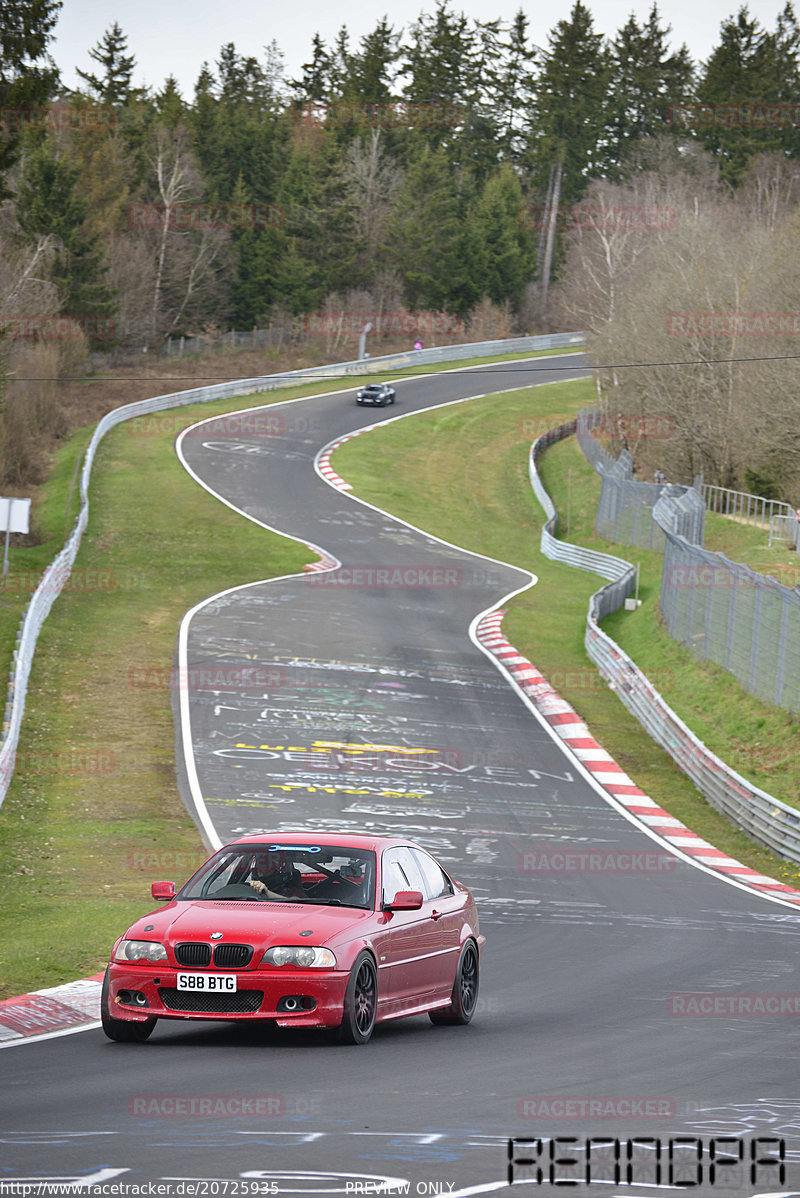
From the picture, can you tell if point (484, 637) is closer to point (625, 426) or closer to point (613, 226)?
point (625, 426)

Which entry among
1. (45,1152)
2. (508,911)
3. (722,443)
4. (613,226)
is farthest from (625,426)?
(45,1152)

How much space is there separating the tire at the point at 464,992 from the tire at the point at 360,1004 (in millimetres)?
1157

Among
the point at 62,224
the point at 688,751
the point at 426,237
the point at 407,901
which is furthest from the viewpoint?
the point at 426,237

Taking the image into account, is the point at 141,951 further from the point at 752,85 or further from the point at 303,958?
the point at 752,85

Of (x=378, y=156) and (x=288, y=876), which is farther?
(x=378, y=156)

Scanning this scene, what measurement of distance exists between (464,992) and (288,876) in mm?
1710

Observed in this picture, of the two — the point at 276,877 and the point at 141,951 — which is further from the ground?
the point at 276,877

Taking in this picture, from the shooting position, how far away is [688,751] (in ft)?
94.5

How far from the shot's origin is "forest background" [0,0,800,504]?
62.0 metres

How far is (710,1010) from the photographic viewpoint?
11.7 meters

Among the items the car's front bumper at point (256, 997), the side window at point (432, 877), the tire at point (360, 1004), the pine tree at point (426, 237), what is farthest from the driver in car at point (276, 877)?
the pine tree at point (426, 237)

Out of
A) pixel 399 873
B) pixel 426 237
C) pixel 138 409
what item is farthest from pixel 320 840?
pixel 426 237

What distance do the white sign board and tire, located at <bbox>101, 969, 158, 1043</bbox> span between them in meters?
27.7

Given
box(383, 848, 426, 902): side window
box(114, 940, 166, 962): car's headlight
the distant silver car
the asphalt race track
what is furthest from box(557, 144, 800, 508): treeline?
box(114, 940, 166, 962): car's headlight
